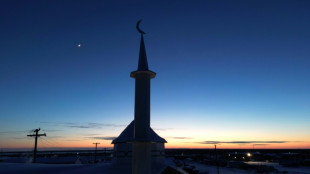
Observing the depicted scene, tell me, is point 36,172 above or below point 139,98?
below

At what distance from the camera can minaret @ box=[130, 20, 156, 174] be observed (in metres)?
14.2

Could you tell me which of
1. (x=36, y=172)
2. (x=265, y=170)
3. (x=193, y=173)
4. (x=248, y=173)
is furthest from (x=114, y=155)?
(x=265, y=170)

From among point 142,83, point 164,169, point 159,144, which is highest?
point 142,83

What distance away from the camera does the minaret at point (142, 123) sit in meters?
14.2

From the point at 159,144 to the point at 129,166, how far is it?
424cm

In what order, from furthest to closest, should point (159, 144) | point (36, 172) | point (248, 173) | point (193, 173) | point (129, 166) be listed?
point (248, 173), point (193, 173), point (159, 144), point (129, 166), point (36, 172)

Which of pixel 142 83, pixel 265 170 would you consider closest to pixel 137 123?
pixel 142 83

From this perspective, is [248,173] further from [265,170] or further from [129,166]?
[129,166]

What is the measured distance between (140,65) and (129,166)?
1310 cm

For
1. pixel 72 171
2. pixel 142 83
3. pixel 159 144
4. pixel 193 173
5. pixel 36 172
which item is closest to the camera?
pixel 142 83

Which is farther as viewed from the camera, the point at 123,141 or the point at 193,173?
the point at 193,173

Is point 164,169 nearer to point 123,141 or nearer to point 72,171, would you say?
point 123,141

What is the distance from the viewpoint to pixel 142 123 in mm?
14734

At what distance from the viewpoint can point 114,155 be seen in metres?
26.1
